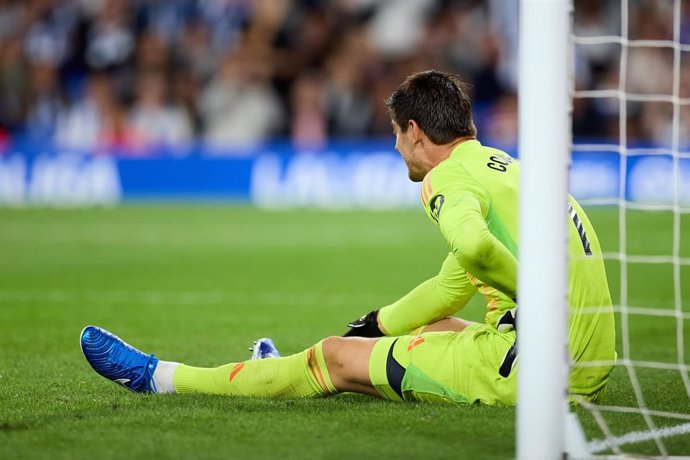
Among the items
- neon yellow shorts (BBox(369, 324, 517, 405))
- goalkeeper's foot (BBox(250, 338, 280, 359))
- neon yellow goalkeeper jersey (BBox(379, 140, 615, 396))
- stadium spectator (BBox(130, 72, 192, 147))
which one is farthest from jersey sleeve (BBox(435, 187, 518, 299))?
stadium spectator (BBox(130, 72, 192, 147))

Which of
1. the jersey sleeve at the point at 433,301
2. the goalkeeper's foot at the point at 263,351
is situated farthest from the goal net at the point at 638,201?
the goalkeeper's foot at the point at 263,351

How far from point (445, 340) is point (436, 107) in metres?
0.95

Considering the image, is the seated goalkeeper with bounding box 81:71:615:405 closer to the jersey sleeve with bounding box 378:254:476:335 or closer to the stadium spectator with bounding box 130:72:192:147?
the jersey sleeve with bounding box 378:254:476:335

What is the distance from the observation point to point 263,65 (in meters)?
20.0

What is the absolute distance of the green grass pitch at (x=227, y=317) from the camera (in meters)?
4.11

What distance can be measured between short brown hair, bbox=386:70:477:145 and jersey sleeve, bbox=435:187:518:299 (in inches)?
17.5

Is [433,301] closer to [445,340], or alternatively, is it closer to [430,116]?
[445,340]

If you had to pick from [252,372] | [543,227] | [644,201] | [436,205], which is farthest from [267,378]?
[644,201]

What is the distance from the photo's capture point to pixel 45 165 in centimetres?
1886

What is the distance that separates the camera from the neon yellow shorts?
4566mm

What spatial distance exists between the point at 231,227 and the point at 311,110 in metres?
4.74

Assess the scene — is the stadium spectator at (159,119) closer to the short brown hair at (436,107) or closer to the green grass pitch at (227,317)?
the green grass pitch at (227,317)

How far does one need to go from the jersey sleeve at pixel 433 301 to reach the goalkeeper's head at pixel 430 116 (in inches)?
22.7

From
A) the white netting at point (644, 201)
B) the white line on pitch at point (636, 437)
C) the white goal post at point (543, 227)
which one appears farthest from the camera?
the white netting at point (644, 201)
